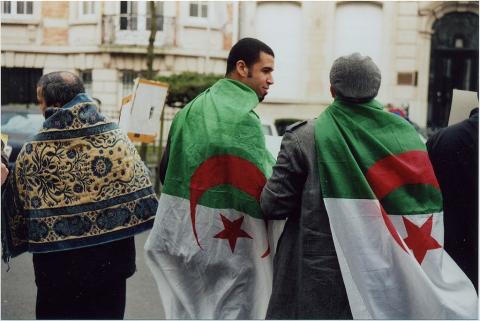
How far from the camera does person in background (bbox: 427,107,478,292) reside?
141 inches

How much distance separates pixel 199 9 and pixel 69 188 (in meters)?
23.5

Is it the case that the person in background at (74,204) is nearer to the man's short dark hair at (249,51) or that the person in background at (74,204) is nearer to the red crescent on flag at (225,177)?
the red crescent on flag at (225,177)

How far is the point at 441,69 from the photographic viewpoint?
26.0 m

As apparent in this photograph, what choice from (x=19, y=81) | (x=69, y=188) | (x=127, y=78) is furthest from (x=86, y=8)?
(x=69, y=188)

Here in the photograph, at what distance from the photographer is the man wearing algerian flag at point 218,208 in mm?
3621

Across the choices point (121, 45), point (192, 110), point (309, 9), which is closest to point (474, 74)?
point (309, 9)

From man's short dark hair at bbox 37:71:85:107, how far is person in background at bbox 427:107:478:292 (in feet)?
6.16

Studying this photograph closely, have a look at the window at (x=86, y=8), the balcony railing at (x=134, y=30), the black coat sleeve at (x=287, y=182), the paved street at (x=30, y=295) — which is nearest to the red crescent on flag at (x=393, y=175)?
the black coat sleeve at (x=287, y=182)

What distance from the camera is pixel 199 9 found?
2648 cm

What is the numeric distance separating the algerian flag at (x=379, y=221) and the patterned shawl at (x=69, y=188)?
1.16 metres

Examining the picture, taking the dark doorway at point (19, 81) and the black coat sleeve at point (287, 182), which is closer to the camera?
the black coat sleeve at point (287, 182)

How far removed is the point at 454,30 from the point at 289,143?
79.2 feet

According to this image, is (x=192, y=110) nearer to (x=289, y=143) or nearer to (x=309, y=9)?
(x=289, y=143)

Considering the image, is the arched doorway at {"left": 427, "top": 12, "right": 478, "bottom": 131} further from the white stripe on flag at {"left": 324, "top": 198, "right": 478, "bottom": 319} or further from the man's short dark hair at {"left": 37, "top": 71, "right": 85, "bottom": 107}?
the white stripe on flag at {"left": 324, "top": 198, "right": 478, "bottom": 319}
